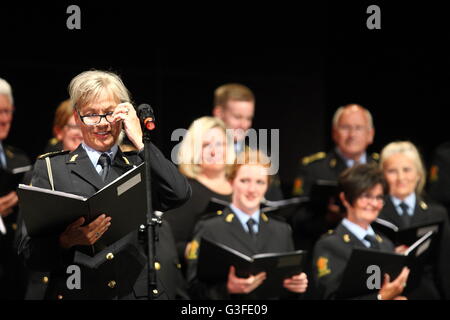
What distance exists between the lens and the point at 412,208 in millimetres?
4621

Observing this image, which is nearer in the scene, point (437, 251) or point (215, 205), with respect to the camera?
point (215, 205)

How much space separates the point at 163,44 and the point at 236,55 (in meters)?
0.61

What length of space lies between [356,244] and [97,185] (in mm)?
1763

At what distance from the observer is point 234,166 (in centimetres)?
412

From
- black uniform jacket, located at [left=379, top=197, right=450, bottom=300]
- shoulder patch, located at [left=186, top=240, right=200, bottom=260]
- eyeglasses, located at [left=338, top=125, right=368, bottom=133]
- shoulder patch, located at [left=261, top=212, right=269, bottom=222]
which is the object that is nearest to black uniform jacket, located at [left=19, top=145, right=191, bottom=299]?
shoulder patch, located at [left=186, top=240, right=200, bottom=260]

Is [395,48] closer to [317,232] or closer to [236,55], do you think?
[236,55]

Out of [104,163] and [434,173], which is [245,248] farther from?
[434,173]

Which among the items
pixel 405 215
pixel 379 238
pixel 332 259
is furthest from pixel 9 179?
pixel 405 215

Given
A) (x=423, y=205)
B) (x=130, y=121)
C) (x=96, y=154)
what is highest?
(x=130, y=121)

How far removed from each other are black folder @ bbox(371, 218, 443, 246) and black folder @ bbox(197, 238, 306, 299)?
0.76 meters

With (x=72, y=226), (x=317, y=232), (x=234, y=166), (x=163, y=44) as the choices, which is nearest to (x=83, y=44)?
(x=163, y=44)

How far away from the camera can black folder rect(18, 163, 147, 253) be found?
2.45 metres

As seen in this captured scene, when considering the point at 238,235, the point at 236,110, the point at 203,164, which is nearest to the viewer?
the point at 238,235

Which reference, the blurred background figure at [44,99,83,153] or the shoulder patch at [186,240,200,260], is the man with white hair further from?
the blurred background figure at [44,99,83,153]
